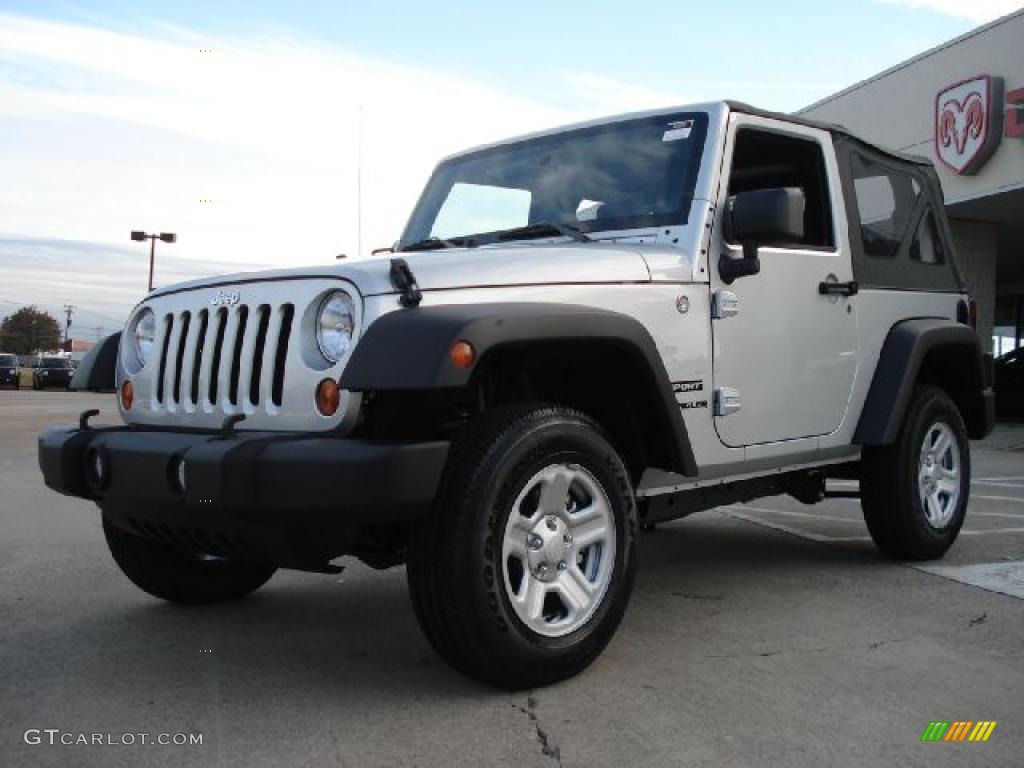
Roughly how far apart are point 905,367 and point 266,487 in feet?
10.6

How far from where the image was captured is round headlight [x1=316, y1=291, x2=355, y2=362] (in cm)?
303

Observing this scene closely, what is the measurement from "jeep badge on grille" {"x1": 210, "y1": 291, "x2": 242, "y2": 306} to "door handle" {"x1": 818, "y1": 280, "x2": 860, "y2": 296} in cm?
253

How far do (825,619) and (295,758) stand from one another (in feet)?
7.51

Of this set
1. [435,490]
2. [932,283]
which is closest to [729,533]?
[932,283]

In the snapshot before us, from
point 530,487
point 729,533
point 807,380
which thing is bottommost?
point 729,533

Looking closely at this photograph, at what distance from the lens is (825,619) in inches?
159

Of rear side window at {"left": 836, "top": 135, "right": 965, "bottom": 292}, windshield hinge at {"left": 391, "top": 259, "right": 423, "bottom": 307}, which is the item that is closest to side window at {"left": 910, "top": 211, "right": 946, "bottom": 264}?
rear side window at {"left": 836, "top": 135, "right": 965, "bottom": 292}

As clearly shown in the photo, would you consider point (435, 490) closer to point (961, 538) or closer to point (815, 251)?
point (815, 251)

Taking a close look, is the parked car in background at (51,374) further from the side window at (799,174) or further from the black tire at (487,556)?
the black tire at (487,556)

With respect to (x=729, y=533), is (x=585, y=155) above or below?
above

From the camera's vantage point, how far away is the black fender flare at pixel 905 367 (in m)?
4.68

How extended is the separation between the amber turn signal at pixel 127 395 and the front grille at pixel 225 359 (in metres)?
0.21

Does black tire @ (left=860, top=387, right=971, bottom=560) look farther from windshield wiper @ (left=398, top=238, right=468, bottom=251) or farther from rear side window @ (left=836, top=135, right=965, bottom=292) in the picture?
windshield wiper @ (left=398, top=238, right=468, bottom=251)

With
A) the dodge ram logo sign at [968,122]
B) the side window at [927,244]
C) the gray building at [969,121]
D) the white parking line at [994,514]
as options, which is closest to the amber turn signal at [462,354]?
the side window at [927,244]
